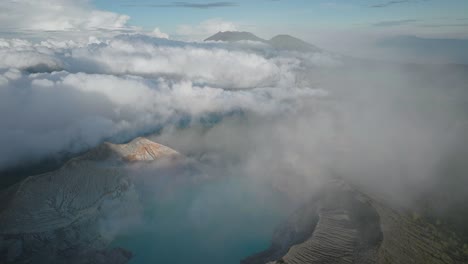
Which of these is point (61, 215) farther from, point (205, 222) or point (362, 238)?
point (362, 238)

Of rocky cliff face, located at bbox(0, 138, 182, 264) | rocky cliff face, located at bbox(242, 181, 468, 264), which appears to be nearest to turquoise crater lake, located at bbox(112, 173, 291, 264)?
rocky cliff face, located at bbox(0, 138, 182, 264)

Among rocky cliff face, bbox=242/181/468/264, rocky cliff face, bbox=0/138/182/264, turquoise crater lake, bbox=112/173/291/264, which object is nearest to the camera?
rocky cliff face, bbox=242/181/468/264

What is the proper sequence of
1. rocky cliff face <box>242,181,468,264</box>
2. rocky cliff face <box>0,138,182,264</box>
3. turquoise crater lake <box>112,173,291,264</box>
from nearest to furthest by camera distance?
rocky cliff face <box>242,181,468,264</box> → rocky cliff face <box>0,138,182,264</box> → turquoise crater lake <box>112,173,291,264</box>

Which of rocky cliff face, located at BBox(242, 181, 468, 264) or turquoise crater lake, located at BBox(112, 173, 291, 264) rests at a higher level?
rocky cliff face, located at BBox(242, 181, 468, 264)

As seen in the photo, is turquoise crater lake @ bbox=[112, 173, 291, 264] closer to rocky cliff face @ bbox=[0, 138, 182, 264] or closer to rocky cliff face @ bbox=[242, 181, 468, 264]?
rocky cliff face @ bbox=[0, 138, 182, 264]

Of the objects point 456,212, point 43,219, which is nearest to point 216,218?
point 43,219

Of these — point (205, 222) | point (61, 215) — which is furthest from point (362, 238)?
point (61, 215)

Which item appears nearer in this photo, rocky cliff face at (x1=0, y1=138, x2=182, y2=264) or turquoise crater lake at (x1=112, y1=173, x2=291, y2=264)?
rocky cliff face at (x1=0, y1=138, x2=182, y2=264)

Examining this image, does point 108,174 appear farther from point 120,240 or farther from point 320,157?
point 320,157
